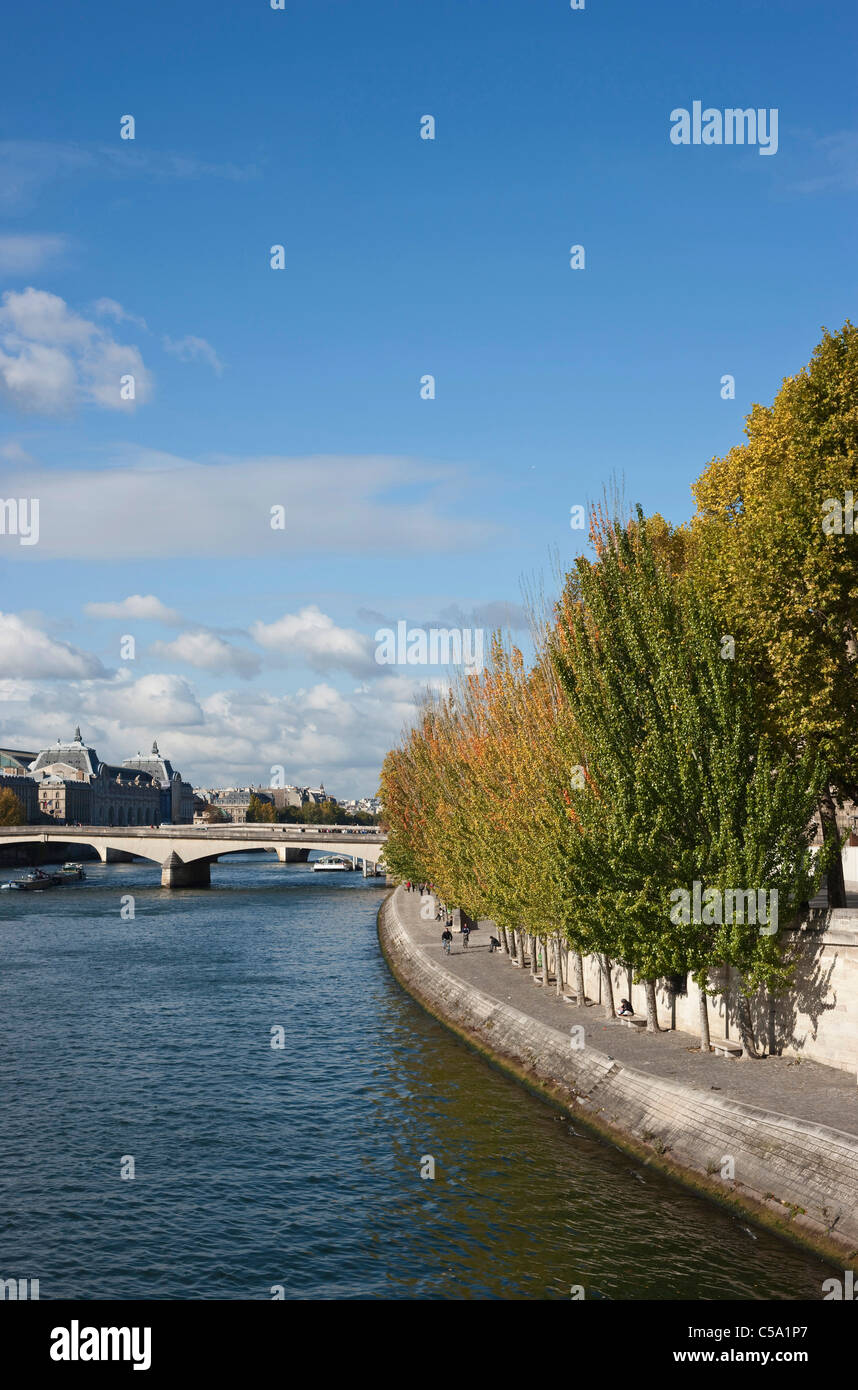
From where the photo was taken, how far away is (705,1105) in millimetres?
28938

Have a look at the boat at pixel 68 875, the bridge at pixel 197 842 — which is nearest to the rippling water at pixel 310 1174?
the bridge at pixel 197 842

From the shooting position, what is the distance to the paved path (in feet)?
92.6

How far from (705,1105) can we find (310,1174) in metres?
10.6

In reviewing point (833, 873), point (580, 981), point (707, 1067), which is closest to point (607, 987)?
point (580, 981)

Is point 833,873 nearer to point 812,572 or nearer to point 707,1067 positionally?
point 707,1067

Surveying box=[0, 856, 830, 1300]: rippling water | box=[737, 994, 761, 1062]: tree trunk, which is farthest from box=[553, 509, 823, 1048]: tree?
box=[0, 856, 830, 1300]: rippling water

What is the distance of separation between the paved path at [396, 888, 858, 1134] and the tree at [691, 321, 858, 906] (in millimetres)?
A: 6584

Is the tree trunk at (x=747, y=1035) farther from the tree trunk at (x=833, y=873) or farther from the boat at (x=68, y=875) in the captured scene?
the boat at (x=68, y=875)

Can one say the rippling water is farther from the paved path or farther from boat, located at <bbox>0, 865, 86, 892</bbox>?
boat, located at <bbox>0, 865, 86, 892</bbox>

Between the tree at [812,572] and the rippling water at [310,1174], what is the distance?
13.2 m

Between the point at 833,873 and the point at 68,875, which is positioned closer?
the point at 833,873

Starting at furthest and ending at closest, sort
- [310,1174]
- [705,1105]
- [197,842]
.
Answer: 1. [197,842]
2. [310,1174]
3. [705,1105]
